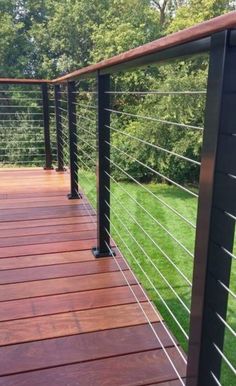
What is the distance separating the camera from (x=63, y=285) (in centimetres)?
183

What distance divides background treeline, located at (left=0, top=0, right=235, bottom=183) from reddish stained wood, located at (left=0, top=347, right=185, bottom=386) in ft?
18.2

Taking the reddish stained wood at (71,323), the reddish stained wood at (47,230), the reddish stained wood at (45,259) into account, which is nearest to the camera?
the reddish stained wood at (71,323)

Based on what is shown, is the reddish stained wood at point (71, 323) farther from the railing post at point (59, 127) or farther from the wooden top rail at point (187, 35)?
the railing post at point (59, 127)

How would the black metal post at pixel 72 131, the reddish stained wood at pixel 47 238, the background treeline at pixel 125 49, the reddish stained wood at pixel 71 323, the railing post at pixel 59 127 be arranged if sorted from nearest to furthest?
1. the reddish stained wood at pixel 71 323
2. the reddish stained wood at pixel 47 238
3. the black metal post at pixel 72 131
4. the railing post at pixel 59 127
5. the background treeline at pixel 125 49

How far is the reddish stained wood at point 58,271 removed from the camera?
75.0 inches

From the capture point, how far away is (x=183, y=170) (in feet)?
29.0

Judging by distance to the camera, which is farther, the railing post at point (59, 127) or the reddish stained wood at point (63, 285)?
the railing post at point (59, 127)

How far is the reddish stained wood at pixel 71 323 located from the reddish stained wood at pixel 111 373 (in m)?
0.18

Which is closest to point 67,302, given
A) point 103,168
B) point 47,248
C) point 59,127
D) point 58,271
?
point 58,271

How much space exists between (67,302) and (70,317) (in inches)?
4.6

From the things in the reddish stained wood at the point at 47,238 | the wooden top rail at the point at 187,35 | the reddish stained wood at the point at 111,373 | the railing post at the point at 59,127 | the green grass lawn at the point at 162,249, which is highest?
the wooden top rail at the point at 187,35

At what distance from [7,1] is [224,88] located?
1506 cm

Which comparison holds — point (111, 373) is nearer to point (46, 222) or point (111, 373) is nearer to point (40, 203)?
point (46, 222)

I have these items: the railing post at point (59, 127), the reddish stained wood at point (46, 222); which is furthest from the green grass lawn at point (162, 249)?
the railing post at point (59, 127)
